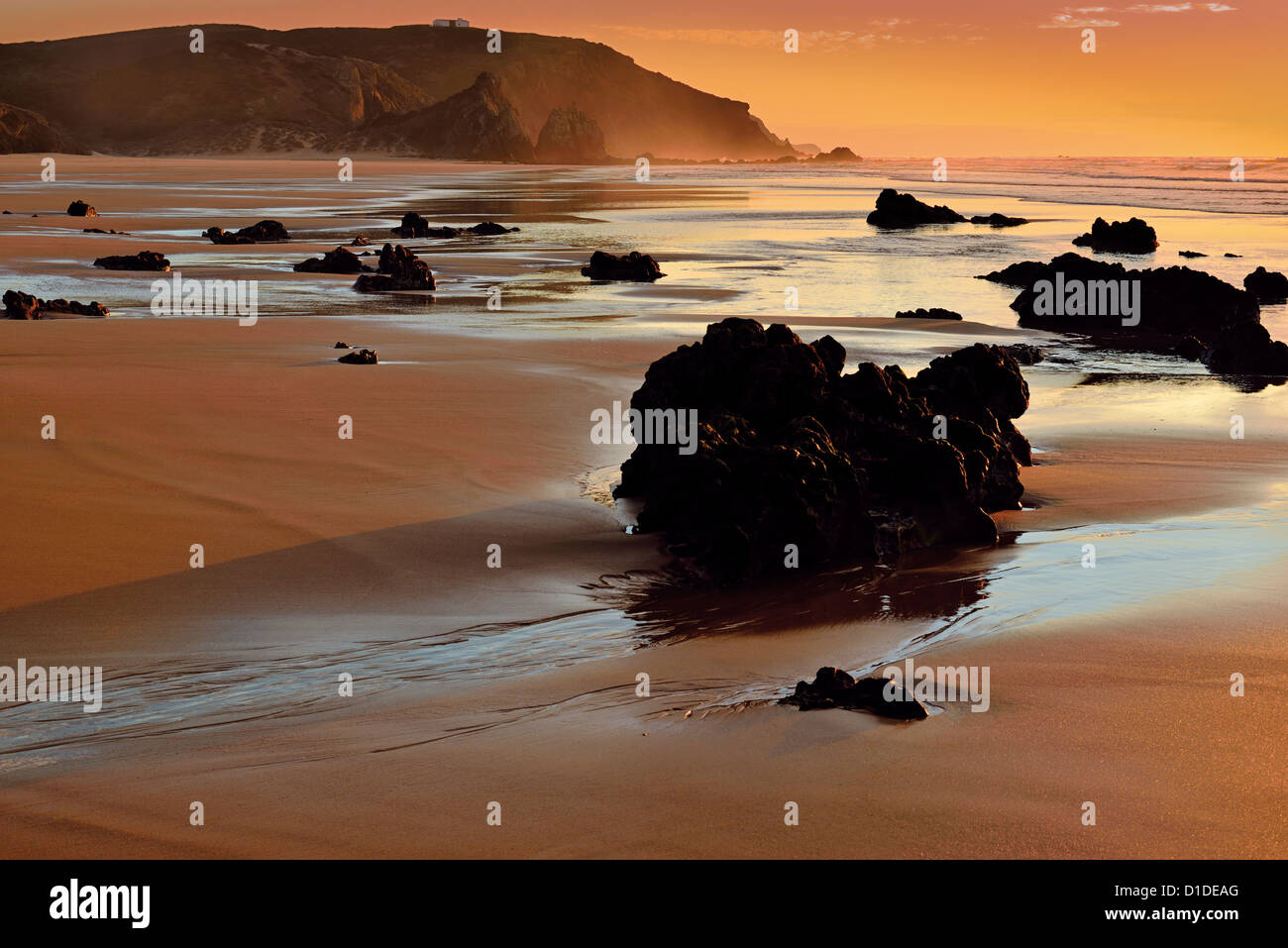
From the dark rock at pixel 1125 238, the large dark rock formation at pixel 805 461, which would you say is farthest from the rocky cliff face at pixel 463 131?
the large dark rock formation at pixel 805 461

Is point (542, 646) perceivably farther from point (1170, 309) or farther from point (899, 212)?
point (899, 212)

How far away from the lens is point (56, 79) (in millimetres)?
157500

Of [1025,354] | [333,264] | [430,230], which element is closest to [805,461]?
[1025,354]

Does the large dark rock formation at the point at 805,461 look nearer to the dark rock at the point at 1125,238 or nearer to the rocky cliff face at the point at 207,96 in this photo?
the dark rock at the point at 1125,238

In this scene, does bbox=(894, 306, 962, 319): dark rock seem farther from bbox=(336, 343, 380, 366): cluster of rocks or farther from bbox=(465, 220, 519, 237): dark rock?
bbox=(465, 220, 519, 237): dark rock

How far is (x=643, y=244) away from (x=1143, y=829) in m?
26.0

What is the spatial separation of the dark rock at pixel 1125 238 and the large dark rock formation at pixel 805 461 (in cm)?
2139

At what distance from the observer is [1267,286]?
20.5m

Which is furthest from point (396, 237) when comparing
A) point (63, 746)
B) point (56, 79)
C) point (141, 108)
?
point (56, 79)

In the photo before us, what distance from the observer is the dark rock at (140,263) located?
19688 mm

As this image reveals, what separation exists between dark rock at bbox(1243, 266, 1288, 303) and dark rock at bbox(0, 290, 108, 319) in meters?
18.1

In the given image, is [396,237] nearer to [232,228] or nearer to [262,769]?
[232,228]

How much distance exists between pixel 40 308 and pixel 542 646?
11.3 metres
